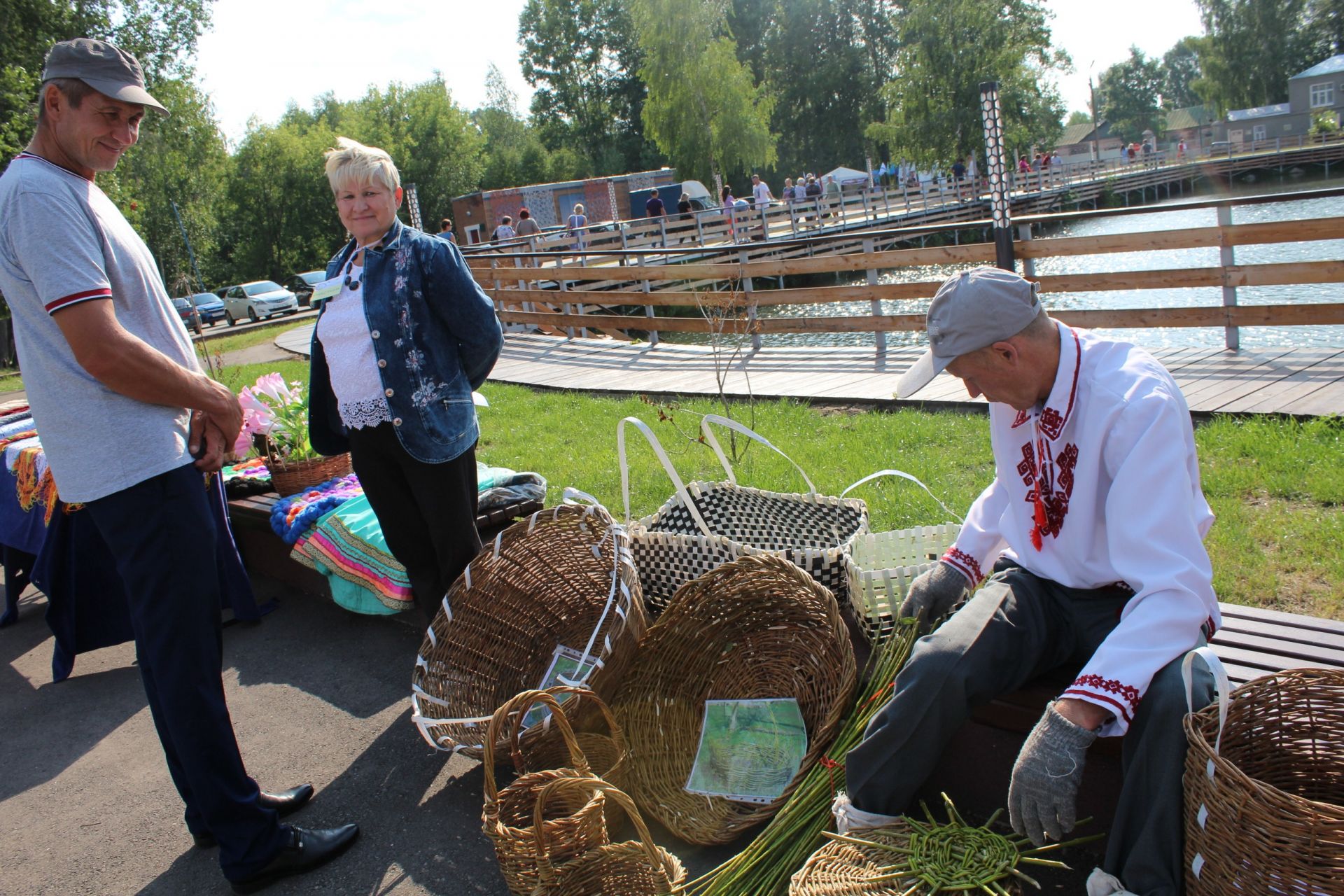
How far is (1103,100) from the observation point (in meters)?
110

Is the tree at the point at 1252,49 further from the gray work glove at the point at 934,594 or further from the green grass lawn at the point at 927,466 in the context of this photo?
the gray work glove at the point at 934,594

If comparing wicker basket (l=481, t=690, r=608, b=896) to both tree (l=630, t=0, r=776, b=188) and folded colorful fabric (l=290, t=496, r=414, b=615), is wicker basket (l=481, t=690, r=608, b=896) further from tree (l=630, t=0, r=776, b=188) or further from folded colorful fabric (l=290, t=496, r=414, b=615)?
tree (l=630, t=0, r=776, b=188)

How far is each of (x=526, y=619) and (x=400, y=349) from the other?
1.00 meters

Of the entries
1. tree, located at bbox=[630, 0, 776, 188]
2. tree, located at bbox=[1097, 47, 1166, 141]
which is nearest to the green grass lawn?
tree, located at bbox=[630, 0, 776, 188]

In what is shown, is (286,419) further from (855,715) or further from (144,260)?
(855,715)

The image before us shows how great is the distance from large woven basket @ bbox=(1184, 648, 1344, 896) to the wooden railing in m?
3.86

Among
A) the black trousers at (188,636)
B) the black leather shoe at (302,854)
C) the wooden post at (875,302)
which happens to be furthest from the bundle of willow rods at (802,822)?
the wooden post at (875,302)

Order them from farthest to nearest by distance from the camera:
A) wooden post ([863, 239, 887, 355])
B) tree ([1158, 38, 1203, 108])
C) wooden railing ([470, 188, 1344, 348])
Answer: tree ([1158, 38, 1203, 108]) < wooden post ([863, 239, 887, 355]) < wooden railing ([470, 188, 1344, 348])

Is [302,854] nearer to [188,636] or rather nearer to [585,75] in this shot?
[188,636]

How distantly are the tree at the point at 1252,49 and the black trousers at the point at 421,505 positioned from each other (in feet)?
263

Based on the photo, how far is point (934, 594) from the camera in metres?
2.43

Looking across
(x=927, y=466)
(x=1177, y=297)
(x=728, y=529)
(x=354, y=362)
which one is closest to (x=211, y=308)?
(x=1177, y=297)

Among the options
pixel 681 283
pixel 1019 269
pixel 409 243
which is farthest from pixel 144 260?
pixel 681 283

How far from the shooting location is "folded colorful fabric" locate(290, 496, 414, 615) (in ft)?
12.6
